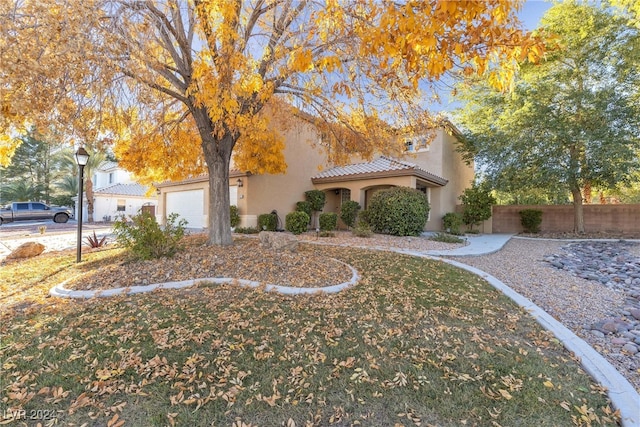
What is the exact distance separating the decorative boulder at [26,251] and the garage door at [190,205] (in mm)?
7504

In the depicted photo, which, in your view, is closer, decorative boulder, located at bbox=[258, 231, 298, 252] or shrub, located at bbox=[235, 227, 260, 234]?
decorative boulder, located at bbox=[258, 231, 298, 252]

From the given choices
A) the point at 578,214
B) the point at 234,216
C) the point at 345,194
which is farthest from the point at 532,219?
the point at 234,216

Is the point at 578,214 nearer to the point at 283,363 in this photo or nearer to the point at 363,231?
the point at 363,231

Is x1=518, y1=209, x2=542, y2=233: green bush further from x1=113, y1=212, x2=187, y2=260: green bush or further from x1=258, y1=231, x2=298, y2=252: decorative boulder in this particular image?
x1=113, y1=212, x2=187, y2=260: green bush

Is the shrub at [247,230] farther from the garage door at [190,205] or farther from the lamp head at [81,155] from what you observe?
the lamp head at [81,155]

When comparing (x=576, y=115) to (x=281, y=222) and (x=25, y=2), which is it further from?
(x=25, y=2)

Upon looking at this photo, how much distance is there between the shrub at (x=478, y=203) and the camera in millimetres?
15969

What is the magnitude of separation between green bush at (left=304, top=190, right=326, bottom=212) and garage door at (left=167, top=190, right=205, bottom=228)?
593cm

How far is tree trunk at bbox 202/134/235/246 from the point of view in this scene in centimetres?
759

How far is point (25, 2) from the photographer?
176 inches

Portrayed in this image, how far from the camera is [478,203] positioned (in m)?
16.0

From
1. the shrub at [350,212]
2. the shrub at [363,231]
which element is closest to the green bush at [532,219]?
the shrub at [350,212]

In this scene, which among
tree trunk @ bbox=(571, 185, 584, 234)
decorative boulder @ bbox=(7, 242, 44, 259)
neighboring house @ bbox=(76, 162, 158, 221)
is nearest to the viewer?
decorative boulder @ bbox=(7, 242, 44, 259)

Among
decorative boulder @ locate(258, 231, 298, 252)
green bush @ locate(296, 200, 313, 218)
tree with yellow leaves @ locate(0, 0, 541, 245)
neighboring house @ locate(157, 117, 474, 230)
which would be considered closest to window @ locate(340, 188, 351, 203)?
neighboring house @ locate(157, 117, 474, 230)
